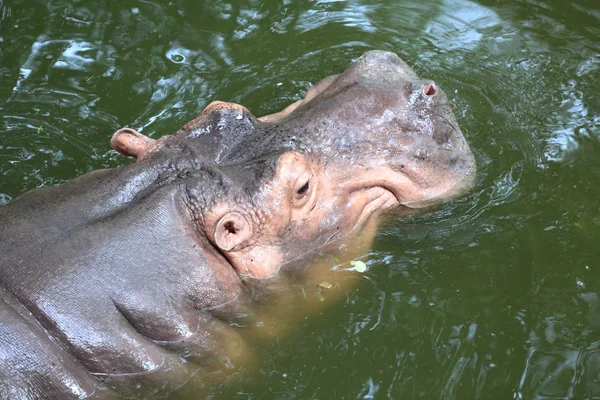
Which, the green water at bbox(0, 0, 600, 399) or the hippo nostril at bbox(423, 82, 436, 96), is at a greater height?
the hippo nostril at bbox(423, 82, 436, 96)

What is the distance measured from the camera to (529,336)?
473 centimetres

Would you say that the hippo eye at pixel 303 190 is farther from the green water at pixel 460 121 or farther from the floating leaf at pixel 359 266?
the green water at pixel 460 121

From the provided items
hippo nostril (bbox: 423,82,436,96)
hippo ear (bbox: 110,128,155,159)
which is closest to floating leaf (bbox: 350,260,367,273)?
hippo nostril (bbox: 423,82,436,96)

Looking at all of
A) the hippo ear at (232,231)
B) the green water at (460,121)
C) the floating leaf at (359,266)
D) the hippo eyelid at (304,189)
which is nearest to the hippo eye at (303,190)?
the hippo eyelid at (304,189)

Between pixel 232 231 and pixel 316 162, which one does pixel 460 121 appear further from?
Result: pixel 232 231

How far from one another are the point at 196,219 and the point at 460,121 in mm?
2709

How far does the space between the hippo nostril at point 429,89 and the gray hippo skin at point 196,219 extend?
24 mm

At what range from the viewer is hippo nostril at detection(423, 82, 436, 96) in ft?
15.1

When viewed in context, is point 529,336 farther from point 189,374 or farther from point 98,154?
point 98,154

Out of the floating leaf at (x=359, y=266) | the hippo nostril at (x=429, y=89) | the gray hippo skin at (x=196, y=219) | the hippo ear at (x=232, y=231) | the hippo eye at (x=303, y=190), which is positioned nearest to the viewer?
the gray hippo skin at (x=196, y=219)

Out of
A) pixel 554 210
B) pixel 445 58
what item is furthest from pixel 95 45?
pixel 554 210

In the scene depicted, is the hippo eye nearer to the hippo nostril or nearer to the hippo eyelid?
the hippo eyelid

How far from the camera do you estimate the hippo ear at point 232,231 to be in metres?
4.11

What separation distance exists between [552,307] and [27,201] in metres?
3.11
